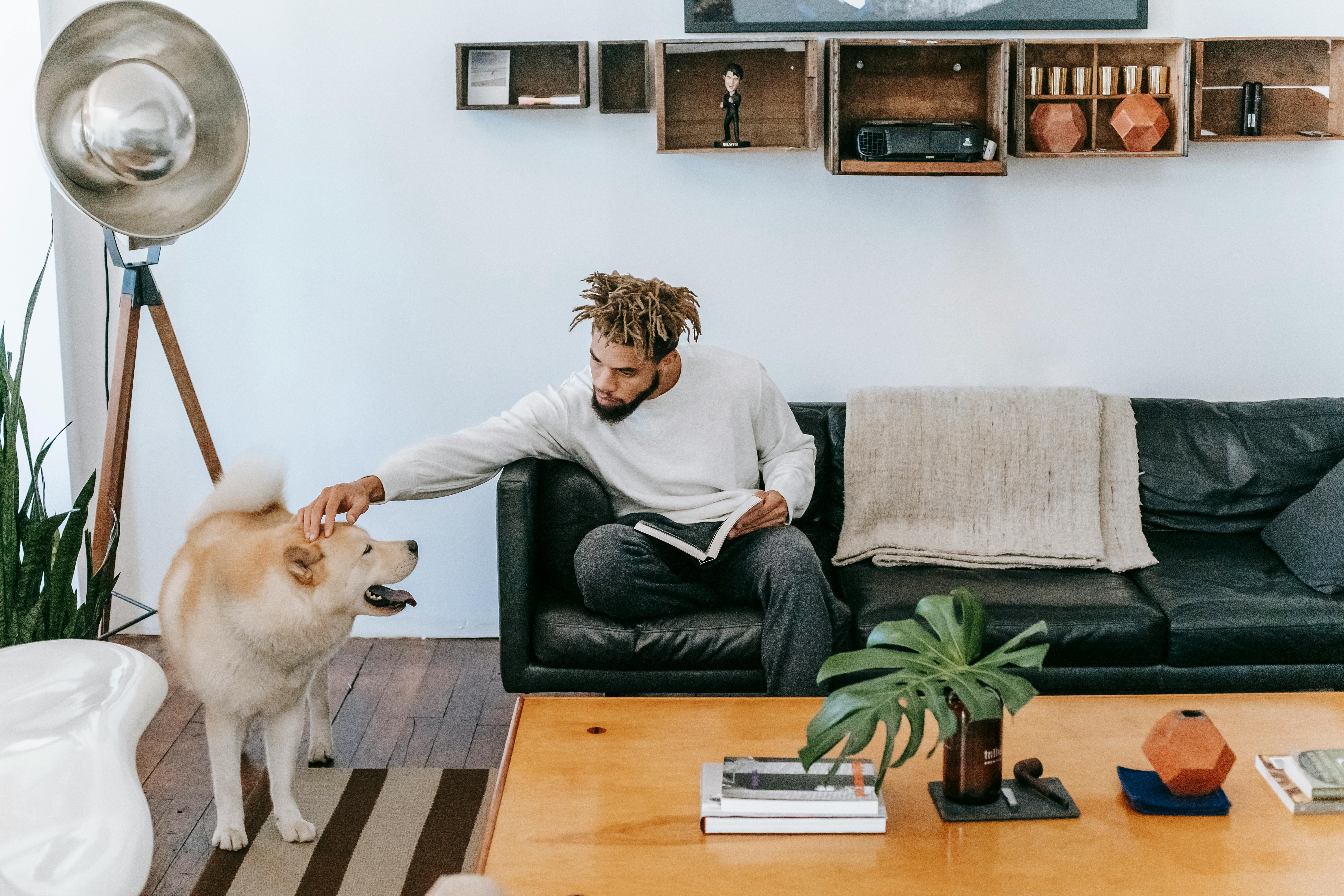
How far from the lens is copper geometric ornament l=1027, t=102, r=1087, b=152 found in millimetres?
2793

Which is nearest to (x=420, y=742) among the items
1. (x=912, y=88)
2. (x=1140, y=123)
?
(x=912, y=88)

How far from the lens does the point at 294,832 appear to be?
206 centimetres

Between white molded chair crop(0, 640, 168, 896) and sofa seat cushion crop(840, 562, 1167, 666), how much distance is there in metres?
1.40

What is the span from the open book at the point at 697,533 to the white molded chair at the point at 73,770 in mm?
1145

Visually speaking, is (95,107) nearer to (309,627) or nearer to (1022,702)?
(309,627)

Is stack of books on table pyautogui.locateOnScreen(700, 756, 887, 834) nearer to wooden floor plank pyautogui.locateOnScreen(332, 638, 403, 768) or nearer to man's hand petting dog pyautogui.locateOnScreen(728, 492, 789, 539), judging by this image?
man's hand petting dog pyautogui.locateOnScreen(728, 492, 789, 539)

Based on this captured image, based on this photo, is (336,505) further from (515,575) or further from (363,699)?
(363,699)

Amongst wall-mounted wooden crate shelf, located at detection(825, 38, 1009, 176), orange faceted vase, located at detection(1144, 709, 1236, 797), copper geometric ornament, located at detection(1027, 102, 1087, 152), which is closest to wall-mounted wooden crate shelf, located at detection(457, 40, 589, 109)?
wall-mounted wooden crate shelf, located at detection(825, 38, 1009, 176)

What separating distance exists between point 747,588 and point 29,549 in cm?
138

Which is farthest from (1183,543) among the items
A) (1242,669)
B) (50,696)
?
(50,696)

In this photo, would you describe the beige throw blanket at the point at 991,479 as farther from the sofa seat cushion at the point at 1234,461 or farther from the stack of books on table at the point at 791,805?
the stack of books on table at the point at 791,805

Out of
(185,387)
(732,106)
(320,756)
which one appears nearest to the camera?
(320,756)

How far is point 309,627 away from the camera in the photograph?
199 cm

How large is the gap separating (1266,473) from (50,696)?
2.57 meters
